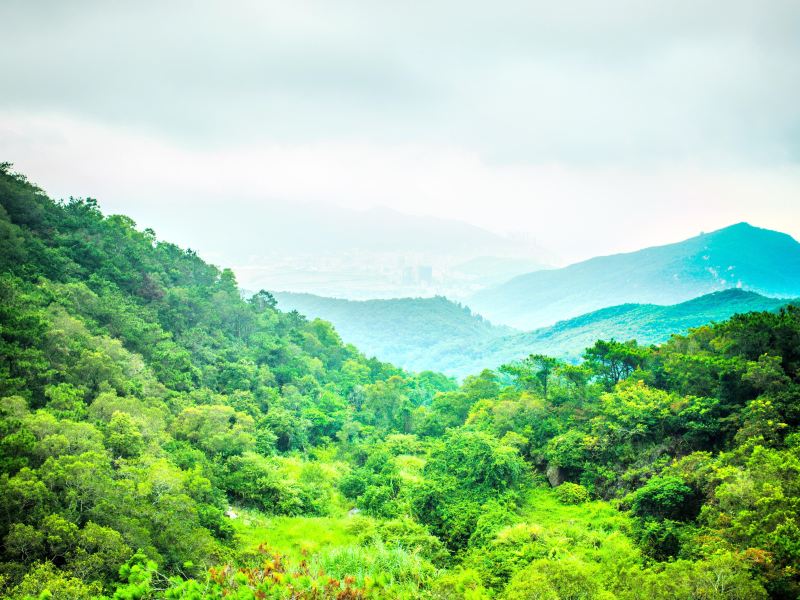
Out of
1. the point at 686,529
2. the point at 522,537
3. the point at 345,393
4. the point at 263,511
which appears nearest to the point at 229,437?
the point at 263,511

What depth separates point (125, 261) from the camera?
1503 inches

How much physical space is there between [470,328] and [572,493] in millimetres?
144541

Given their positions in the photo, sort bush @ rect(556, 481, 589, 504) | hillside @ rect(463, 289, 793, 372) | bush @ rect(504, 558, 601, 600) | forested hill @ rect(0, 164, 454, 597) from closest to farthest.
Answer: bush @ rect(504, 558, 601, 600) → forested hill @ rect(0, 164, 454, 597) → bush @ rect(556, 481, 589, 504) → hillside @ rect(463, 289, 793, 372)

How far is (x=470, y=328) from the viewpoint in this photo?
165m

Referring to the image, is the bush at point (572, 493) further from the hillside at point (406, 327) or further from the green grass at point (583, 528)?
the hillside at point (406, 327)

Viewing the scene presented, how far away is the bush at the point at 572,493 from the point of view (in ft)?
70.3

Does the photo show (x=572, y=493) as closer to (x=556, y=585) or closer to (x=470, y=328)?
(x=556, y=585)

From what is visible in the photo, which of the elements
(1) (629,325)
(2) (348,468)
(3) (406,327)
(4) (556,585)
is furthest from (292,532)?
(3) (406,327)

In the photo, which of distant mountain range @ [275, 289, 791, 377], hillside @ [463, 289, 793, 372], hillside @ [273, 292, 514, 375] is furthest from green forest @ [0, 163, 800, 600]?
hillside @ [273, 292, 514, 375]

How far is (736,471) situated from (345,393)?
122 ft

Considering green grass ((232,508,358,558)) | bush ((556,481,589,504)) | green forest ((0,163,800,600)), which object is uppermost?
green forest ((0,163,800,600))

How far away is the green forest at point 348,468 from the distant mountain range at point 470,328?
6281 centimetres

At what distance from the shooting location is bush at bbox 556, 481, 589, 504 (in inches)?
844

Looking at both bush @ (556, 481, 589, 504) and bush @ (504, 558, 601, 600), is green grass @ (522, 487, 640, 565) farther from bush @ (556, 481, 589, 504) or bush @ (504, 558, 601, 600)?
bush @ (504, 558, 601, 600)
